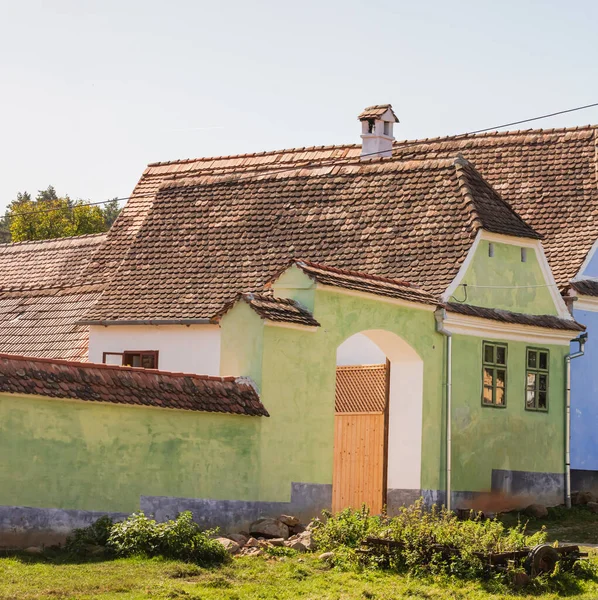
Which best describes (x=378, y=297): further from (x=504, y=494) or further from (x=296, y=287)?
(x=504, y=494)

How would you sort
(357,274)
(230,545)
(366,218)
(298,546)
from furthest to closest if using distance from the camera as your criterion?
(366,218) → (357,274) → (298,546) → (230,545)

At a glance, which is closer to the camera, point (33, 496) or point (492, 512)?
point (33, 496)

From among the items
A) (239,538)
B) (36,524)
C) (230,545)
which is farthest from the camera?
(239,538)

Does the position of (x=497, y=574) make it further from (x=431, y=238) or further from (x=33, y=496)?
(x=431, y=238)

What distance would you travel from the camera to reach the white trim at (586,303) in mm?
26312

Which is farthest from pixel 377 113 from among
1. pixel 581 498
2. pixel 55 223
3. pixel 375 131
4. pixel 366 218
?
pixel 55 223

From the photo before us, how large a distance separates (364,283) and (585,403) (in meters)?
7.28

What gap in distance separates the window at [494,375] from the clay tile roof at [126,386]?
5886mm

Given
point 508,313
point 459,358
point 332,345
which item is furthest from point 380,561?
point 508,313

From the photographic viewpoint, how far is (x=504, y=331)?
23750mm

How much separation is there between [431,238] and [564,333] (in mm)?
3093

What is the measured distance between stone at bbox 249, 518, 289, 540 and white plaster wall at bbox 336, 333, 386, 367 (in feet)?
20.2

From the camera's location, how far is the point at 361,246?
24.8 meters

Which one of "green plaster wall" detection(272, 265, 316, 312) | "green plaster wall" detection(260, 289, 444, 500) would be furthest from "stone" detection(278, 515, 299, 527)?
"green plaster wall" detection(272, 265, 316, 312)
